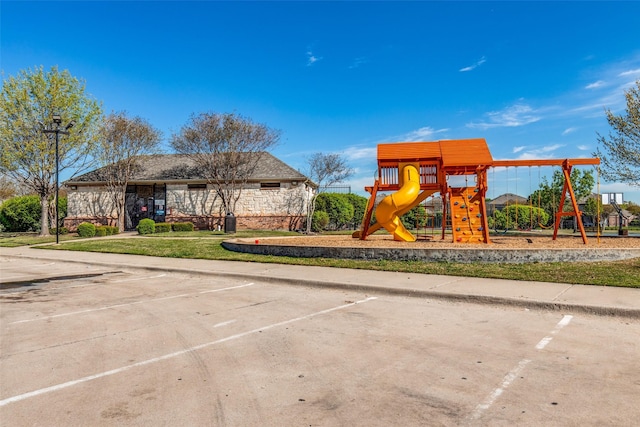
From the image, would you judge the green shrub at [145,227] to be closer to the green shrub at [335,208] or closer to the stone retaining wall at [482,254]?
the green shrub at [335,208]

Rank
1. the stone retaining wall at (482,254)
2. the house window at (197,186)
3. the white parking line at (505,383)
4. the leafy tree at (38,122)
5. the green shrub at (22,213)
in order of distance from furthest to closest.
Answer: the green shrub at (22,213) → the house window at (197,186) → the leafy tree at (38,122) → the stone retaining wall at (482,254) → the white parking line at (505,383)

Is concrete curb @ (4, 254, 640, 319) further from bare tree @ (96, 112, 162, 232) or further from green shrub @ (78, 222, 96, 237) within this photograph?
bare tree @ (96, 112, 162, 232)

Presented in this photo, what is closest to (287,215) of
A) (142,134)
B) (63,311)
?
(142,134)

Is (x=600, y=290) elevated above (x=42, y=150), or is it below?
below

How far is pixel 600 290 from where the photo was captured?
8.07 m

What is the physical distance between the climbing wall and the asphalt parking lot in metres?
7.50

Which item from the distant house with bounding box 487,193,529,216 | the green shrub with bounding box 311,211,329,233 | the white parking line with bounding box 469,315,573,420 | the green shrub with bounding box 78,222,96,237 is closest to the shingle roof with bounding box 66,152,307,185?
the green shrub with bounding box 311,211,329,233

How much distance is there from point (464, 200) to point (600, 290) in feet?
25.1

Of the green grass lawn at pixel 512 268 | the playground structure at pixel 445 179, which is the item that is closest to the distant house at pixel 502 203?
the playground structure at pixel 445 179

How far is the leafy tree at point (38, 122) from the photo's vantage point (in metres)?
26.5

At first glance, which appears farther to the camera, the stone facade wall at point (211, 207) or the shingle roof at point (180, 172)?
the shingle roof at point (180, 172)

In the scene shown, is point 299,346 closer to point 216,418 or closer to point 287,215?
point 216,418

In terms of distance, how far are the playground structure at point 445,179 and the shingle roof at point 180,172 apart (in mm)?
17896

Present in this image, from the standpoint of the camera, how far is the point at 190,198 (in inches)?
1388
